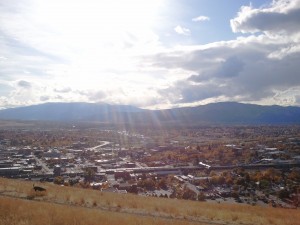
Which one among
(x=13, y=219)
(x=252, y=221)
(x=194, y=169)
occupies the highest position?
(x=13, y=219)

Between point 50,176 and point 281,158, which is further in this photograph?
point 281,158

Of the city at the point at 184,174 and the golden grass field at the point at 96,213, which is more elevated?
the golden grass field at the point at 96,213

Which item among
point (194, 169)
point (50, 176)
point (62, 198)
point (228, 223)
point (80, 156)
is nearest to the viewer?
point (228, 223)

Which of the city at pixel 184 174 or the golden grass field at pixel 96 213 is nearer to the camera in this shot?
the golden grass field at pixel 96 213

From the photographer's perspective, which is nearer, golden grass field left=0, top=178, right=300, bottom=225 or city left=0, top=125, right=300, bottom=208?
golden grass field left=0, top=178, right=300, bottom=225

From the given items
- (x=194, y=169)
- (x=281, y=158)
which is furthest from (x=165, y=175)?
(x=281, y=158)

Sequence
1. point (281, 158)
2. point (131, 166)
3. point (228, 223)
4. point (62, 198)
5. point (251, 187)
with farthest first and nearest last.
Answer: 1. point (281, 158)
2. point (131, 166)
3. point (251, 187)
4. point (62, 198)
5. point (228, 223)

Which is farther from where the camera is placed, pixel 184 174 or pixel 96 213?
pixel 184 174

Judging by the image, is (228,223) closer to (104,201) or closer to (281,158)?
(104,201)

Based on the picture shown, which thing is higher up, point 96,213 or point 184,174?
point 96,213

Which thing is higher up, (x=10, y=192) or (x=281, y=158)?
(x=10, y=192)

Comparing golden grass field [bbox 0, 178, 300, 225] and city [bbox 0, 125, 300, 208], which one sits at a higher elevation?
golden grass field [bbox 0, 178, 300, 225]
